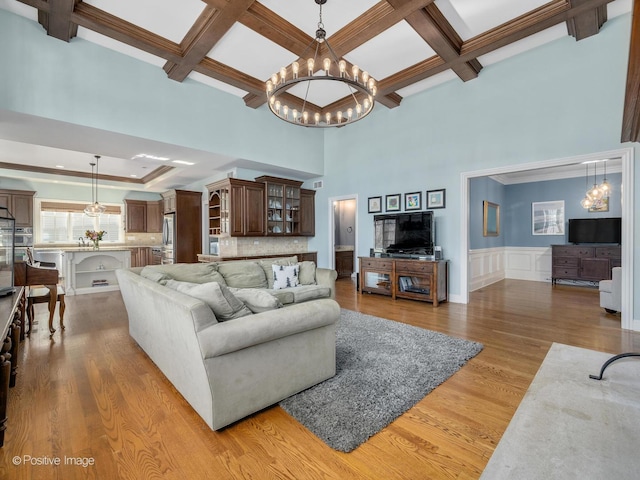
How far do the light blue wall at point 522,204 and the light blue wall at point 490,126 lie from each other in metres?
1.45

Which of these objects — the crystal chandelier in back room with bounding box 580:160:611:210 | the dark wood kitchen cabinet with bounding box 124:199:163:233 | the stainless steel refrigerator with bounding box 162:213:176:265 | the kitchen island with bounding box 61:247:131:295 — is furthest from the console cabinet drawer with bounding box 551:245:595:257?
the dark wood kitchen cabinet with bounding box 124:199:163:233

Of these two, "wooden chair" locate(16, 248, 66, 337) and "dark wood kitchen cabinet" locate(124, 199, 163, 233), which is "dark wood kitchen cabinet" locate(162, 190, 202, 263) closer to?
"dark wood kitchen cabinet" locate(124, 199, 163, 233)

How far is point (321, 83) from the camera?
5.14m

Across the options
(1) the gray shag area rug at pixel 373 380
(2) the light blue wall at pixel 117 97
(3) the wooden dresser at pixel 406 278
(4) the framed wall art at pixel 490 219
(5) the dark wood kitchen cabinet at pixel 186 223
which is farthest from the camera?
(5) the dark wood kitchen cabinet at pixel 186 223

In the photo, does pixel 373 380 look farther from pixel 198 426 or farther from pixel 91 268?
pixel 91 268

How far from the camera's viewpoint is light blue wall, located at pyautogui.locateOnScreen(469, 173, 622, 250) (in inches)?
258

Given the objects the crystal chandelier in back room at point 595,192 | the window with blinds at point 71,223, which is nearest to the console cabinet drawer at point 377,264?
the crystal chandelier in back room at point 595,192

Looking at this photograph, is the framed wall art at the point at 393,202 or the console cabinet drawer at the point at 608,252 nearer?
the framed wall art at the point at 393,202

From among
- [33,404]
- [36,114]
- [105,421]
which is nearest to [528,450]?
[105,421]

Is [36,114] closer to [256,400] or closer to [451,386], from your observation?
[256,400]

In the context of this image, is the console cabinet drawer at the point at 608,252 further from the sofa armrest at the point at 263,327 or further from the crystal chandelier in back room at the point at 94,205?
the crystal chandelier in back room at the point at 94,205

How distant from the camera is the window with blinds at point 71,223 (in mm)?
8594

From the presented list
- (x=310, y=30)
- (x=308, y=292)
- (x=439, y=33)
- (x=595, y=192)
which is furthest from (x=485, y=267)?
(x=310, y=30)

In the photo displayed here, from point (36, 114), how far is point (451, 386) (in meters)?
5.46
